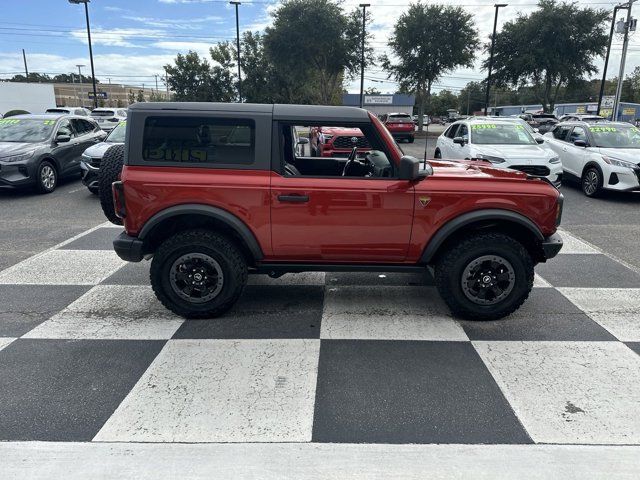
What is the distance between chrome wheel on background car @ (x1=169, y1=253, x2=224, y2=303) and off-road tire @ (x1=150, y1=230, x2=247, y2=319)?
0.03 meters

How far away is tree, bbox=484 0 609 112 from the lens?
3309 centimetres

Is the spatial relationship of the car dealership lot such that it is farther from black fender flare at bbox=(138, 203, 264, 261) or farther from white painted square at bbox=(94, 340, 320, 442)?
black fender flare at bbox=(138, 203, 264, 261)

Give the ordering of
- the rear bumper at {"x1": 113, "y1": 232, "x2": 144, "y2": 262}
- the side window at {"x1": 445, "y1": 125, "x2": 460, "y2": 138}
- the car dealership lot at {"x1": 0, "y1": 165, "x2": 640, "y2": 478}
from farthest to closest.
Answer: the side window at {"x1": 445, "y1": 125, "x2": 460, "y2": 138} → the rear bumper at {"x1": 113, "y1": 232, "x2": 144, "y2": 262} → the car dealership lot at {"x1": 0, "y1": 165, "x2": 640, "y2": 478}

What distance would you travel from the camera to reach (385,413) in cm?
295

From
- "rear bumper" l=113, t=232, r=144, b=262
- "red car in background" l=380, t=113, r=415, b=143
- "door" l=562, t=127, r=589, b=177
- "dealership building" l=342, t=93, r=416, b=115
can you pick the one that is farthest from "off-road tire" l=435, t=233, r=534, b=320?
"dealership building" l=342, t=93, r=416, b=115

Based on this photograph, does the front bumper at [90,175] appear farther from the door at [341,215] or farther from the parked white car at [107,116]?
the parked white car at [107,116]

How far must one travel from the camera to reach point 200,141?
3975 mm

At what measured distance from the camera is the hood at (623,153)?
952cm

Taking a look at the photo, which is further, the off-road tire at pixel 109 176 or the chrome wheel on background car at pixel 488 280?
the off-road tire at pixel 109 176

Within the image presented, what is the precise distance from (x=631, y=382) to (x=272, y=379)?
2464mm

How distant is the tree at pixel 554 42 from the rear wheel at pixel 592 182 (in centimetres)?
2741

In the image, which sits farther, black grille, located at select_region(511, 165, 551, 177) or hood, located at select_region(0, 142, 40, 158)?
hood, located at select_region(0, 142, 40, 158)

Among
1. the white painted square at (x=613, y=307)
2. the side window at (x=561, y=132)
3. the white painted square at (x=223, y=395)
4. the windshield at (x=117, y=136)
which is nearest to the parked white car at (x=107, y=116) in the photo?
the windshield at (x=117, y=136)

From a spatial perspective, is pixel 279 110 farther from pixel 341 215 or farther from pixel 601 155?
pixel 601 155
